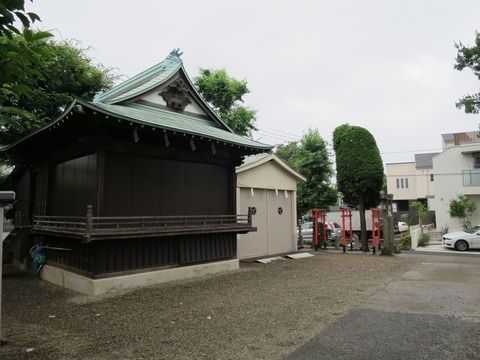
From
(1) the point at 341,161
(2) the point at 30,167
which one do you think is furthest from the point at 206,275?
(1) the point at 341,161

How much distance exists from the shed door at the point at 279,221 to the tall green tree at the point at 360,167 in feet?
10.4

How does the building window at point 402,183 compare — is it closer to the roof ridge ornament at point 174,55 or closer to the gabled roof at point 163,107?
the gabled roof at point 163,107

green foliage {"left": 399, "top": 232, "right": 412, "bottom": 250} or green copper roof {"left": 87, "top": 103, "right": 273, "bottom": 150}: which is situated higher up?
Result: green copper roof {"left": 87, "top": 103, "right": 273, "bottom": 150}

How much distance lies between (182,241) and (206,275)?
1.36 meters

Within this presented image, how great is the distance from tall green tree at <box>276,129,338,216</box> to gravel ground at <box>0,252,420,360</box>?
13.0 metres

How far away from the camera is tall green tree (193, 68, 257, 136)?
941 inches

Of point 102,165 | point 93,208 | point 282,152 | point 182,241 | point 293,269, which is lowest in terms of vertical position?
point 293,269

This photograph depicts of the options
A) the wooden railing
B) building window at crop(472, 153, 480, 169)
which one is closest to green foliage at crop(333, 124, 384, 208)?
the wooden railing

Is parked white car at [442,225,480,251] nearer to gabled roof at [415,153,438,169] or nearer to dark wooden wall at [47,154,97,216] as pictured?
dark wooden wall at [47,154,97,216]

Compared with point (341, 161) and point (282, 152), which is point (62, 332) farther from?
point (282, 152)

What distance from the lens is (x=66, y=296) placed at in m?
7.36

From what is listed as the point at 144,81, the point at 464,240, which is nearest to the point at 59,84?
the point at 144,81

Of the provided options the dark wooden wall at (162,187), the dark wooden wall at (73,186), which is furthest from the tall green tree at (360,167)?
the dark wooden wall at (73,186)

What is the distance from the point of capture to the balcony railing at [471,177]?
21812mm
